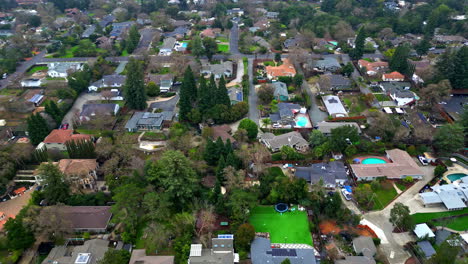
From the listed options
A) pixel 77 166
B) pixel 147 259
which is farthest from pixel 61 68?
pixel 147 259

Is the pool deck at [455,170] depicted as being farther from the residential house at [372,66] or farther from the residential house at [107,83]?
the residential house at [107,83]

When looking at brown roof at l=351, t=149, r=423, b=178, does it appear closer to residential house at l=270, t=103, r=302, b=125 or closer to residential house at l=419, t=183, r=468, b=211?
residential house at l=419, t=183, r=468, b=211

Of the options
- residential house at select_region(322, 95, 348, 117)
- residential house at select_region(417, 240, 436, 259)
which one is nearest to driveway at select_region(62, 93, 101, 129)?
residential house at select_region(322, 95, 348, 117)

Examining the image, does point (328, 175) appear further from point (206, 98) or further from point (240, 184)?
point (206, 98)

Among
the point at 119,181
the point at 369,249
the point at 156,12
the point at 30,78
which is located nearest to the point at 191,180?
the point at 119,181

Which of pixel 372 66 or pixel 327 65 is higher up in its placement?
pixel 372 66

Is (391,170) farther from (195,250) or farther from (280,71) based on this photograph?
(280,71)
